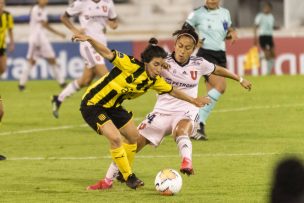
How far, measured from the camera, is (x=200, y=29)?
1478 centimetres

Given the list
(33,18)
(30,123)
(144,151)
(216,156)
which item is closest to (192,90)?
(216,156)

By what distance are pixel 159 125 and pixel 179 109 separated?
1.49 ft

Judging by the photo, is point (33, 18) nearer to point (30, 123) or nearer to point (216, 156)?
point (30, 123)

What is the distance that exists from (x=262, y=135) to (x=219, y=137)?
28.0 inches

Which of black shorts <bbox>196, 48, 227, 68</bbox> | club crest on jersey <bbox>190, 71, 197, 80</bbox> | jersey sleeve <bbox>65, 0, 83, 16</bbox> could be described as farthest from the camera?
jersey sleeve <bbox>65, 0, 83, 16</bbox>

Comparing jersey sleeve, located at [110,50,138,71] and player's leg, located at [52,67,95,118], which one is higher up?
jersey sleeve, located at [110,50,138,71]

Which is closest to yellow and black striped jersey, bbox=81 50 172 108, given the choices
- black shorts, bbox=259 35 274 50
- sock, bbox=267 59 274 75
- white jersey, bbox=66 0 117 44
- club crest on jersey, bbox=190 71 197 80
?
club crest on jersey, bbox=190 71 197 80

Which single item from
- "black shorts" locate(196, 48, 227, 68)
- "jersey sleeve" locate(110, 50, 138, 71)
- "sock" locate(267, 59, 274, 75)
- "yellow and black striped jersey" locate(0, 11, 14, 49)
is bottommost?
"sock" locate(267, 59, 274, 75)

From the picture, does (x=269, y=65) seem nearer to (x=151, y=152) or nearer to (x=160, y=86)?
(x=151, y=152)

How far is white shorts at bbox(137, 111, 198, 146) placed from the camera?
31.4 feet

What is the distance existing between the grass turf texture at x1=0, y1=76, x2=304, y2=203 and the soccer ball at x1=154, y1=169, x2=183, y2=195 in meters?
0.09

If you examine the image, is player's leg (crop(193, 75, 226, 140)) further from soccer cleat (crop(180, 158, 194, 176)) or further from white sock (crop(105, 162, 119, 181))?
white sock (crop(105, 162, 119, 181))

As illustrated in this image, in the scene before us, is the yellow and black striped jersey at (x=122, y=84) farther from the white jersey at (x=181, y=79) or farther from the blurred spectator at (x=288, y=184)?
the blurred spectator at (x=288, y=184)

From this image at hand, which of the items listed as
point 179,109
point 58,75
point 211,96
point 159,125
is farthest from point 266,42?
point 159,125
